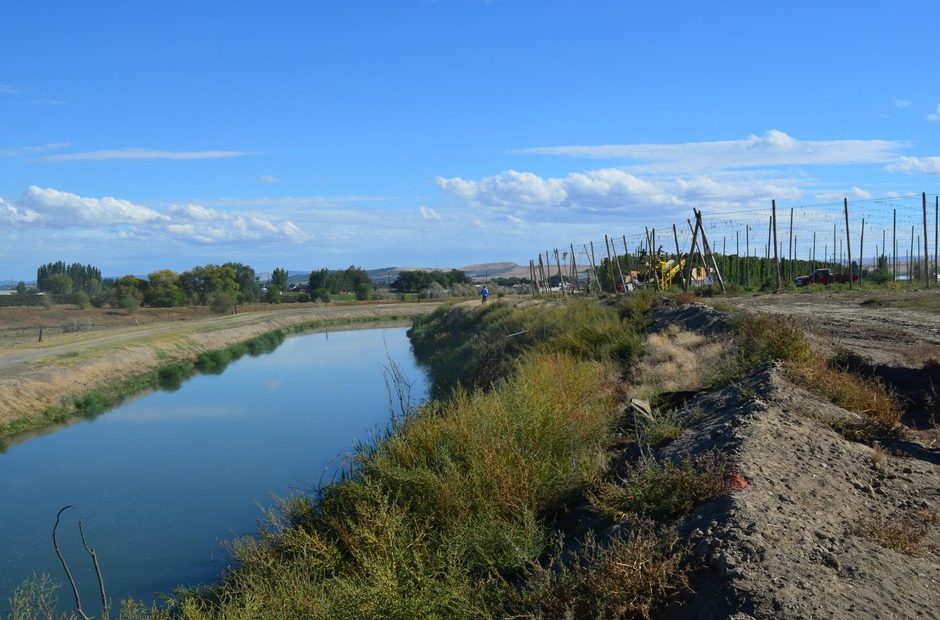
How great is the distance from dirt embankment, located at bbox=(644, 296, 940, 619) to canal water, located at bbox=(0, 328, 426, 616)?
6757 mm

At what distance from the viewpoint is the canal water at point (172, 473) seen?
1297cm

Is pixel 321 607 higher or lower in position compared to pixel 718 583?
lower

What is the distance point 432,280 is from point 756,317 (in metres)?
101

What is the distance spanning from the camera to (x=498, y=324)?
2984 centimetres

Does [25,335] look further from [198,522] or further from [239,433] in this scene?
[198,522]

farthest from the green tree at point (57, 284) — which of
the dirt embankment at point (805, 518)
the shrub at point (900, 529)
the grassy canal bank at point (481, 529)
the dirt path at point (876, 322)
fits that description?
the shrub at point (900, 529)

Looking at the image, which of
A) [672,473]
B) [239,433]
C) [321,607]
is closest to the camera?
[321,607]

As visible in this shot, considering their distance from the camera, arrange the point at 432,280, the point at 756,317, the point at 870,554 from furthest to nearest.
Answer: the point at 432,280 → the point at 756,317 → the point at 870,554

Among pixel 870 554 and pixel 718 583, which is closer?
pixel 718 583

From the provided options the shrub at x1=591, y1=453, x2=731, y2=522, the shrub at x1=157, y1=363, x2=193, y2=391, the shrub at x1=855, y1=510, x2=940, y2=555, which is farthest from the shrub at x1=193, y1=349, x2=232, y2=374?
the shrub at x1=855, y1=510, x2=940, y2=555

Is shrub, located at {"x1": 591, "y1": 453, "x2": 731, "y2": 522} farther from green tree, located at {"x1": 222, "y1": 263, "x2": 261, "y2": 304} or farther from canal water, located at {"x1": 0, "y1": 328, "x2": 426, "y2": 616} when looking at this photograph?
green tree, located at {"x1": 222, "y1": 263, "x2": 261, "y2": 304}

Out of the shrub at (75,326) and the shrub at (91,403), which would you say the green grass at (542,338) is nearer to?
the shrub at (91,403)

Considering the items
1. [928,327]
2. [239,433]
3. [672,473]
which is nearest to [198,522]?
[239,433]

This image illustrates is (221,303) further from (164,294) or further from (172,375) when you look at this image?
(172,375)
